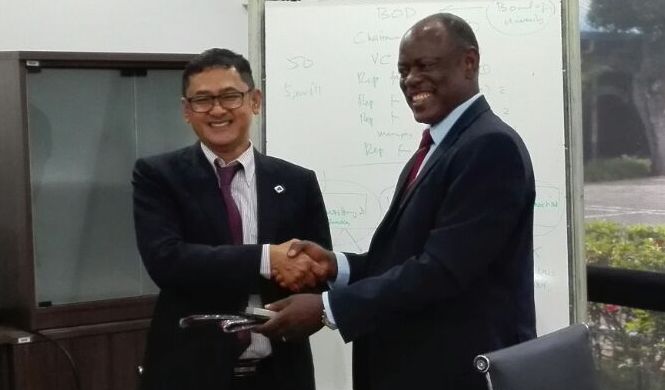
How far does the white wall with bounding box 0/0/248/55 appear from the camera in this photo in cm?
337

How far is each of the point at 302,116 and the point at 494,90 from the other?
63 centimetres

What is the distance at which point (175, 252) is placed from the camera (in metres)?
2.06

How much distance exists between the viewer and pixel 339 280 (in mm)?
2275

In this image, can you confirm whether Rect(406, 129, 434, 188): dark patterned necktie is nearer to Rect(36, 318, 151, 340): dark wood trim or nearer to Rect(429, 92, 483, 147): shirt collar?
Rect(429, 92, 483, 147): shirt collar

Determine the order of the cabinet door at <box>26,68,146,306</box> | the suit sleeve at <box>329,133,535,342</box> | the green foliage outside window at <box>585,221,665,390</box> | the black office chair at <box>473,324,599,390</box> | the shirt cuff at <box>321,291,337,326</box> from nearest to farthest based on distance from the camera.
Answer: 1. the black office chair at <box>473,324,599,390</box>
2. the suit sleeve at <box>329,133,535,342</box>
3. the shirt cuff at <box>321,291,337,326</box>
4. the cabinet door at <box>26,68,146,306</box>
5. the green foliage outside window at <box>585,221,665,390</box>

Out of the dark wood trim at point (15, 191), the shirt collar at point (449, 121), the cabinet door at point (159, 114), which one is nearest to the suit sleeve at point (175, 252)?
the shirt collar at point (449, 121)

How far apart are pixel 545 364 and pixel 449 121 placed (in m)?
0.57

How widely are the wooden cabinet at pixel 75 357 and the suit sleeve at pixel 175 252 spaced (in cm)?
89

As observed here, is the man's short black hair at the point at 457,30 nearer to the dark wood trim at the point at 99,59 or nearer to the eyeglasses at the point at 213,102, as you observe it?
the eyeglasses at the point at 213,102

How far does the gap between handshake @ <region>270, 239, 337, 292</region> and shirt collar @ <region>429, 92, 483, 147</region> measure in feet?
1.36

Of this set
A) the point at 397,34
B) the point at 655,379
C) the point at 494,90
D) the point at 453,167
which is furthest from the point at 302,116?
the point at 655,379

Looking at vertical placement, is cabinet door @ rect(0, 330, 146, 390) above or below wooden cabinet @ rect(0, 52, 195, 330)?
below

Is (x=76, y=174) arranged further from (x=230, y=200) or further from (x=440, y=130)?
(x=440, y=130)

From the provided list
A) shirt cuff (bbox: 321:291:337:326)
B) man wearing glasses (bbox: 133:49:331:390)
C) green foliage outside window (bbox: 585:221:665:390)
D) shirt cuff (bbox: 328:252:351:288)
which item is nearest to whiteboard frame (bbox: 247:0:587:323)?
green foliage outside window (bbox: 585:221:665:390)
